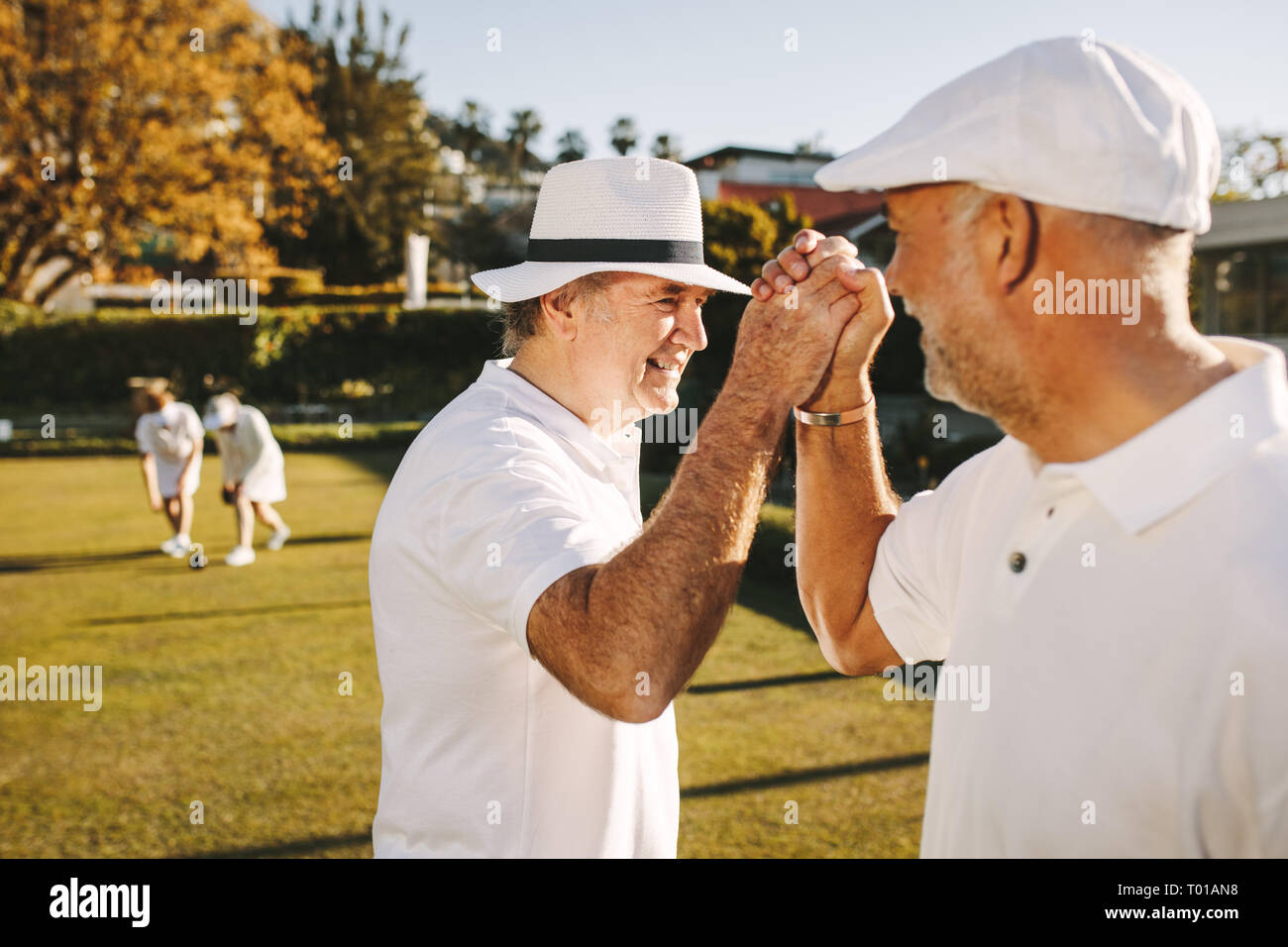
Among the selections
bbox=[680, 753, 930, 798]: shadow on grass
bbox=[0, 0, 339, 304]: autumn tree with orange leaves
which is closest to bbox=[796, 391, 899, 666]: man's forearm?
bbox=[680, 753, 930, 798]: shadow on grass

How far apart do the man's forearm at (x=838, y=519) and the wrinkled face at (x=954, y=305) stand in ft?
1.59

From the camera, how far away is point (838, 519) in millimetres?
2156

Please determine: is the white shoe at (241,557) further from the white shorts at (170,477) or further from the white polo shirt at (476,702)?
the white polo shirt at (476,702)

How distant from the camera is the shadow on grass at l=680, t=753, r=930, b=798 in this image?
602cm

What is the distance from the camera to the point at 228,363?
29.6m

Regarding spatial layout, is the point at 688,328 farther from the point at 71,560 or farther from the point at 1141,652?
the point at 71,560

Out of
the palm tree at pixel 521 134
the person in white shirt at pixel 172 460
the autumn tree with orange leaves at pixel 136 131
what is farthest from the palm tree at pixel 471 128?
the person in white shirt at pixel 172 460

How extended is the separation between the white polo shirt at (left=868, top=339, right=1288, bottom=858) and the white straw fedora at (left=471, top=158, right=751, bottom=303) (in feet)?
4.09

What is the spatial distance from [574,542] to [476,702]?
0.49m

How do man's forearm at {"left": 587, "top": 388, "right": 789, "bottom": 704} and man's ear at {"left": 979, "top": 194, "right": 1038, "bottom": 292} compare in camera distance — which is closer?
man's ear at {"left": 979, "top": 194, "right": 1038, "bottom": 292}

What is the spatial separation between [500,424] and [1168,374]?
4.22 feet

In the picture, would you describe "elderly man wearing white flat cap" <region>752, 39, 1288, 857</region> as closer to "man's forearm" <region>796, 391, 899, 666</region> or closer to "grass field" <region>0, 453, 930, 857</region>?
"man's forearm" <region>796, 391, 899, 666</region>

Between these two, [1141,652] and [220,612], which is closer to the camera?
[1141,652]

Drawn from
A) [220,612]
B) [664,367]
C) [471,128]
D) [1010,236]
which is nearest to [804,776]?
[664,367]
